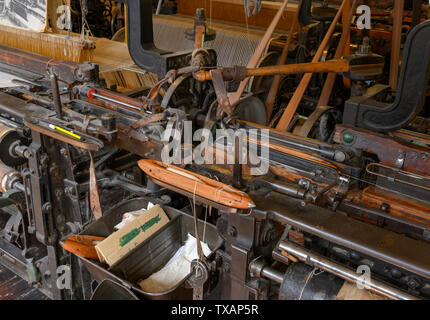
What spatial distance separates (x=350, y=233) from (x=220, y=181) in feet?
1.95

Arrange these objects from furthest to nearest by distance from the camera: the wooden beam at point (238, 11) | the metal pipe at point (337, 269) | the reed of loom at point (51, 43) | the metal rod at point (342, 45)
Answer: the wooden beam at point (238, 11) < the metal rod at point (342, 45) < the reed of loom at point (51, 43) < the metal pipe at point (337, 269)

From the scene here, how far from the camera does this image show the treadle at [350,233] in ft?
4.42

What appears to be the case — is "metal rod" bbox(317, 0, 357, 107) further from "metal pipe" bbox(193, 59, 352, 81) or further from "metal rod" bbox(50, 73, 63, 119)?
"metal rod" bbox(50, 73, 63, 119)

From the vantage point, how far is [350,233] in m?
1.46

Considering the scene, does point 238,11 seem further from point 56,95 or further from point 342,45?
point 56,95

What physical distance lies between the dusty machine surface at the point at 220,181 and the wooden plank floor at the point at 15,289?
138 millimetres

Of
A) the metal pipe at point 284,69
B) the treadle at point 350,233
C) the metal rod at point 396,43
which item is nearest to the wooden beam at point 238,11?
the metal rod at point 396,43

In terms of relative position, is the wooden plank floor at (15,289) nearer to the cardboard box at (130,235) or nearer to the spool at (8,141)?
the spool at (8,141)

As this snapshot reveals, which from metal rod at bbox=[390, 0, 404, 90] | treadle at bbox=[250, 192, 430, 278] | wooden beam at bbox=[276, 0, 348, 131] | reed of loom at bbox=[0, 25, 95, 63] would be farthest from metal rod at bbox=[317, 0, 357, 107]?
treadle at bbox=[250, 192, 430, 278]

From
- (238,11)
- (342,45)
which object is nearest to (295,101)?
(342,45)

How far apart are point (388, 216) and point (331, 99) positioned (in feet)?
9.60

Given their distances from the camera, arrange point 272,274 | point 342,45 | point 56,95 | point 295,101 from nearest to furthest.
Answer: point 272,274 → point 56,95 → point 295,101 → point 342,45
